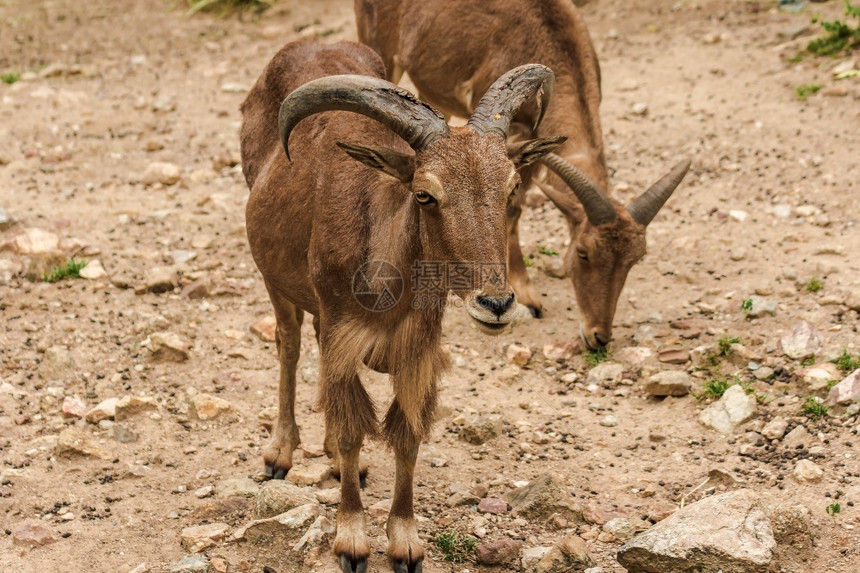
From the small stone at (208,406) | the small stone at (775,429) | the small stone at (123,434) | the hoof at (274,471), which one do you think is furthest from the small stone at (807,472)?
the small stone at (123,434)

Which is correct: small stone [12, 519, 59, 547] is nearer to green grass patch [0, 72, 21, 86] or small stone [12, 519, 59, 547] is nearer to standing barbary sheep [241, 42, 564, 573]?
standing barbary sheep [241, 42, 564, 573]

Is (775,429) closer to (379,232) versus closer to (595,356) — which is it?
(595,356)

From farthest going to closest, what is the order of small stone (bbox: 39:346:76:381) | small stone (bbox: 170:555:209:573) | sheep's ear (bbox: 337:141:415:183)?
small stone (bbox: 39:346:76:381)
small stone (bbox: 170:555:209:573)
sheep's ear (bbox: 337:141:415:183)

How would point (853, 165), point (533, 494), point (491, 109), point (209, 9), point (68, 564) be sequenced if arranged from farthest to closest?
1. point (209, 9)
2. point (853, 165)
3. point (533, 494)
4. point (68, 564)
5. point (491, 109)

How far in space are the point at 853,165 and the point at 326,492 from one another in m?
6.64

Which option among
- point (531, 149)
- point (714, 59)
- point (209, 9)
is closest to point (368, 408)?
point (531, 149)

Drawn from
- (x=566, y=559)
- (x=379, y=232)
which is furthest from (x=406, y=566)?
(x=379, y=232)

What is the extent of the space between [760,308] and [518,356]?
1.95 m

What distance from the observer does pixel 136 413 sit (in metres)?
7.29

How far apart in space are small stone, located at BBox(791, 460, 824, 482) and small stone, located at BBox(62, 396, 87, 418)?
4602mm

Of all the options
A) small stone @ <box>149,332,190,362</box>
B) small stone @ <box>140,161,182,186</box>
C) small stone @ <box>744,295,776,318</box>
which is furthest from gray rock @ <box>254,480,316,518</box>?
small stone @ <box>140,161,182,186</box>

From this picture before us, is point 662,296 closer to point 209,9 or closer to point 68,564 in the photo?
point 68,564

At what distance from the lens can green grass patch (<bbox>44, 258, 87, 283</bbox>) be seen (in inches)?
350

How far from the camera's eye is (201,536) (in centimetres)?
592
